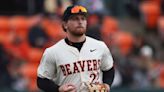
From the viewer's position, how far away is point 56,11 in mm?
15055

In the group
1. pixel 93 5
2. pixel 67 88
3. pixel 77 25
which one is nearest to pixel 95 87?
pixel 67 88

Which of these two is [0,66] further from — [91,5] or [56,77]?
[56,77]

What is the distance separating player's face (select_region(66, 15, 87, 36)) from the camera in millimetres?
7344

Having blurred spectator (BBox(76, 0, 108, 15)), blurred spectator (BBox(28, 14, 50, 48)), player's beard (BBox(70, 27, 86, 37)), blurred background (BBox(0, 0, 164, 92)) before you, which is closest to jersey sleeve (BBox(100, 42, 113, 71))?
player's beard (BBox(70, 27, 86, 37))

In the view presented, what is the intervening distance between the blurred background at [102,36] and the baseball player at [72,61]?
206 inches

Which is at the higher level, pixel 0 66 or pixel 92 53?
pixel 92 53

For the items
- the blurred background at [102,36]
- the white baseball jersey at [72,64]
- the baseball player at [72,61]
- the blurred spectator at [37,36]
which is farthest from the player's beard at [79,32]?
the blurred spectator at [37,36]

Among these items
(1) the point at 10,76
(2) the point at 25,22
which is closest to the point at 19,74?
(1) the point at 10,76

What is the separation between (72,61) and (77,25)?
1.37ft

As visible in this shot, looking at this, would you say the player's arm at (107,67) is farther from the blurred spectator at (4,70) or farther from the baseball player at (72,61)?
the blurred spectator at (4,70)

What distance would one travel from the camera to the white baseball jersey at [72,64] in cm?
745

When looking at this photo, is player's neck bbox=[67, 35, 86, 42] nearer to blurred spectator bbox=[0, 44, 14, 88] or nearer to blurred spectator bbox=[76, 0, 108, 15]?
blurred spectator bbox=[0, 44, 14, 88]

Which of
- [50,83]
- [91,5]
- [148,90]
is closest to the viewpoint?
[50,83]

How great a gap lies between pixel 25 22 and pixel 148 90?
369 cm
